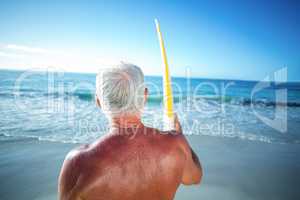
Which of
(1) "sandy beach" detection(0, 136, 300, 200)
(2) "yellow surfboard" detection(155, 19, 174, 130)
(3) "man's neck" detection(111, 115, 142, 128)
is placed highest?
(2) "yellow surfboard" detection(155, 19, 174, 130)

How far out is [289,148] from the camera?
557cm

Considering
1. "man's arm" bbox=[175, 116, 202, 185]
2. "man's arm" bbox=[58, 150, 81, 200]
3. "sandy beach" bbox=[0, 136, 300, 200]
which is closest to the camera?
"man's arm" bbox=[58, 150, 81, 200]

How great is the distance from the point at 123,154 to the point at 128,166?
0.07 m

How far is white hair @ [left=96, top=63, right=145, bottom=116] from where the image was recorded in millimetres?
1040

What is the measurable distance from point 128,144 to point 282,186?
371 cm

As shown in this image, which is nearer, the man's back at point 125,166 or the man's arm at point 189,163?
the man's back at point 125,166

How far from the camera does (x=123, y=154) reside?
1062 mm

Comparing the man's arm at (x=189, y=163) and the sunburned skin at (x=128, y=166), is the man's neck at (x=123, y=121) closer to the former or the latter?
the sunburned skin at (x=128, y=166)

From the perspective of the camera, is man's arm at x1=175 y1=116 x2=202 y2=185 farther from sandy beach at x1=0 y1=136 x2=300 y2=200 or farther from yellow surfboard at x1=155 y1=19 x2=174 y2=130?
sandy beach at x1=0 y1=136 x2=300 y2=200

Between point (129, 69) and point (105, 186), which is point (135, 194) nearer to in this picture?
point (105, 186)

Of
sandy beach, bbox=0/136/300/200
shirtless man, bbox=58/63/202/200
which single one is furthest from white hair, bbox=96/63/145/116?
sandy beach, bbox=0/136/300/200

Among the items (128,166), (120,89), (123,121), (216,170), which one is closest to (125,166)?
(128,166)

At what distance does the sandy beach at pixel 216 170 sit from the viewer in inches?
133

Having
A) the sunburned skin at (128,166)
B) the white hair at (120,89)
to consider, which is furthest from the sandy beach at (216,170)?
the white hair at (120,89)
